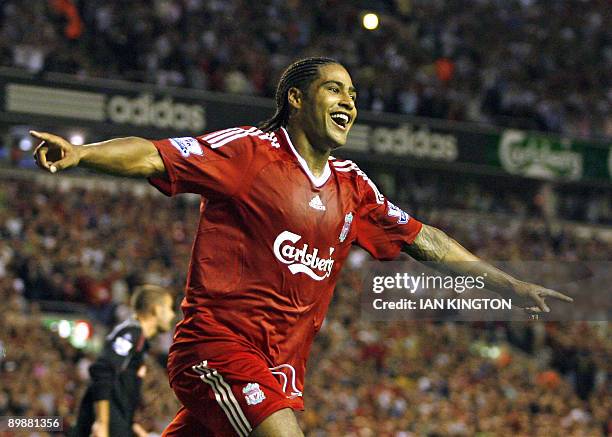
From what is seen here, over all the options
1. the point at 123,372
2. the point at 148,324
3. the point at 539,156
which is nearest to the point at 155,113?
the point at 539,156

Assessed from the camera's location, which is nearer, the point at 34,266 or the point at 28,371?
the point at 28,371

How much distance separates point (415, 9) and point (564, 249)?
Answer: 6.04 meters

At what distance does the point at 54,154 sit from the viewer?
4145mm

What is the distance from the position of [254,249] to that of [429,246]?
1116 mm

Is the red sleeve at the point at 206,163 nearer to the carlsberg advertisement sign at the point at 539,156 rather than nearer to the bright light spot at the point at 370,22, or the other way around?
the bright light spot at the point at 370,22

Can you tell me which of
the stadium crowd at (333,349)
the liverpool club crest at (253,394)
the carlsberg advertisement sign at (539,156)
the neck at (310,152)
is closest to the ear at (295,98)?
the neck at (310,152)

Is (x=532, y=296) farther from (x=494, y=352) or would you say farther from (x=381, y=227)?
(x=494, y=352)

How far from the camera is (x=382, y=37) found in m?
24.2

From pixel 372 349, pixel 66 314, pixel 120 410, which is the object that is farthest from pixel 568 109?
pixel 120 410

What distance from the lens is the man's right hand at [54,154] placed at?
4.07 m

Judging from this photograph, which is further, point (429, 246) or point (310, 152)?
point (429, 246)

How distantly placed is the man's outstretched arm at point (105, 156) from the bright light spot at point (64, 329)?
34.0 feet

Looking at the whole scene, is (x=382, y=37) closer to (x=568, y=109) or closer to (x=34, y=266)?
(x=568, y=109)
